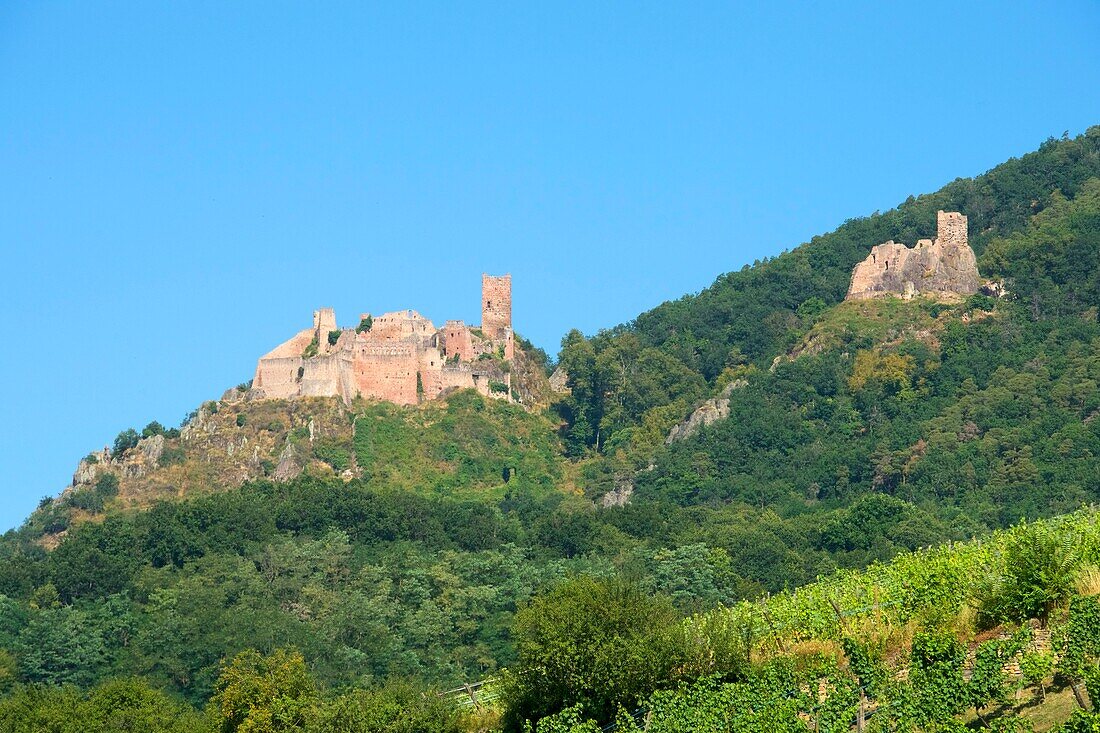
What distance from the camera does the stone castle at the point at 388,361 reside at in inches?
3693

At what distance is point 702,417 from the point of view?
9844 cm

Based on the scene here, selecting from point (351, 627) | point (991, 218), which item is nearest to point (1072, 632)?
point (351, 627)

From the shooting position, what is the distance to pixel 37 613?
69500mm

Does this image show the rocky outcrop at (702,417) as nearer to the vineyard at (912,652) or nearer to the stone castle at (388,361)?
the stone castle at (388,361)

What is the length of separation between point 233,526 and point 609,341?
31.9 metres

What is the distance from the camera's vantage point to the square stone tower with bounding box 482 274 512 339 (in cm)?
10502

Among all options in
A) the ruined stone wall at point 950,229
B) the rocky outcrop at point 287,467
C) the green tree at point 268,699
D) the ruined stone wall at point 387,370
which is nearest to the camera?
the green tree at point 268,699

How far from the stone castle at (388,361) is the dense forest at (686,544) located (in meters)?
1.63

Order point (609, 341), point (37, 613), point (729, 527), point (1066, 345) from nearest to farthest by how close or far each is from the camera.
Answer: point (37, 613) → point (729, 527) → point (1066, 345) → point (609, 341)

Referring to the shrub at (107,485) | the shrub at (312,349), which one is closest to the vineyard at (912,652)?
the shrub at (107,485)

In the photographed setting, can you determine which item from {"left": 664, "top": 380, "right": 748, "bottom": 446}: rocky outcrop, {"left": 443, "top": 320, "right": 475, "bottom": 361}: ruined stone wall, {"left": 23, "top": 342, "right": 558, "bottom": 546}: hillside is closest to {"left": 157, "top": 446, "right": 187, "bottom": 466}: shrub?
{"left": 23, "top": 342, "right": 558, "bottom": 546}: hillside

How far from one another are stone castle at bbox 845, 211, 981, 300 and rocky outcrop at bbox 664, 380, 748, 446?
9426 mm

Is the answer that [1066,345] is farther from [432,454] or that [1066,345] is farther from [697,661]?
[697,661]

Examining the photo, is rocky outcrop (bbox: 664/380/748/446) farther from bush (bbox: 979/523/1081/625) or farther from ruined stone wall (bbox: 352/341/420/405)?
bush (bbox: 979/523/1081/625)
